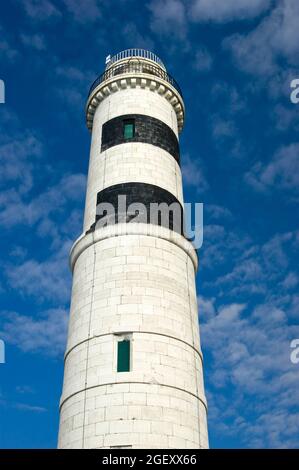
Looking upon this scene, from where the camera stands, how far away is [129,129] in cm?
2100

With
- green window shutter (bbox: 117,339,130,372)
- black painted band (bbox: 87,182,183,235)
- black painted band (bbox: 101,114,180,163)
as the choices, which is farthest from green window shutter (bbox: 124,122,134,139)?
green window shutter (bbox: 117,339,130,372)

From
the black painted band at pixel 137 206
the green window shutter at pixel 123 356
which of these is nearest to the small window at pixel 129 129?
the black painted band at pixel 137 206

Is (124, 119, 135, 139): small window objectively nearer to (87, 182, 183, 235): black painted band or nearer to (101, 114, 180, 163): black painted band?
(101, 114, 180, 163): black painted band

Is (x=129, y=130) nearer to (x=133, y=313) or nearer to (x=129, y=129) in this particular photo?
(x=129, y=129)

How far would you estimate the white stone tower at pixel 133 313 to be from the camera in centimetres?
1456

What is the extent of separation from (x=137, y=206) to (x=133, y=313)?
4179mm

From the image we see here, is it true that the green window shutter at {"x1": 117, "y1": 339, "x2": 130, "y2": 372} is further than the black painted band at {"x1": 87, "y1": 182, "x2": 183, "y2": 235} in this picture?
No

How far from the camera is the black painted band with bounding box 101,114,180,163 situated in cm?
2067

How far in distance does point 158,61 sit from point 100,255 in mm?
12978

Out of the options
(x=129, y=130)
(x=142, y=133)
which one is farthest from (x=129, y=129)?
(x=142, y=133)

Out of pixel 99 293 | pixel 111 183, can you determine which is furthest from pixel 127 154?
pixel 99 293

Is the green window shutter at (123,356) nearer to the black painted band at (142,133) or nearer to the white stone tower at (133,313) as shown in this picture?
the white stone tower at (133,313)

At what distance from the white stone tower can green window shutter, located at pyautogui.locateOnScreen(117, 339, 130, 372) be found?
3 cm
